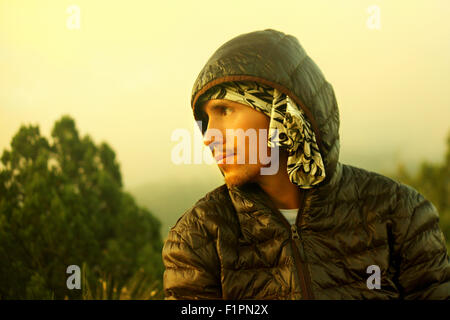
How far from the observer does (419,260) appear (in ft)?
7.97

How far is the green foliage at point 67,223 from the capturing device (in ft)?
14.6

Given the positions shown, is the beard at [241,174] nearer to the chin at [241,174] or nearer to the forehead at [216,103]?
the chin at [241,174]

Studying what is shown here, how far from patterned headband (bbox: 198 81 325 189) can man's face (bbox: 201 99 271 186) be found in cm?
4

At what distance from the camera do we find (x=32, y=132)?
5.60 m

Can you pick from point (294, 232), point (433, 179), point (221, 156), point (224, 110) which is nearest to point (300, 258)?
point (294, 232)

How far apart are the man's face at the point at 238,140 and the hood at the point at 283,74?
0.16m

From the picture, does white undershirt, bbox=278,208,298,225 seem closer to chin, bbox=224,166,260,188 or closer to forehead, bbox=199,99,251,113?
chin, bbox=224,166,260,188

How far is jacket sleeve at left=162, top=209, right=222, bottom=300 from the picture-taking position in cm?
231

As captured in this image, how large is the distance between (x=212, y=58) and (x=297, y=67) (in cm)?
45

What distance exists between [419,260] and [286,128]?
3.25ft

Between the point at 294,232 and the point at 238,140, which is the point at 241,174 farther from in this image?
the point at 294,232
